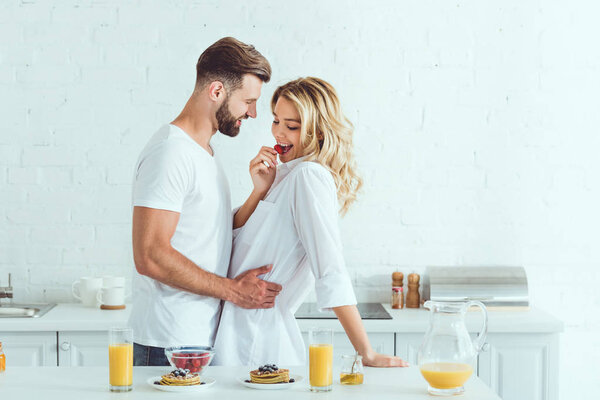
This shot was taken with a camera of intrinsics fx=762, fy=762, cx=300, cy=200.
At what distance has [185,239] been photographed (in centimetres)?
220

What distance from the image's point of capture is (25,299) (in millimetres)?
3359

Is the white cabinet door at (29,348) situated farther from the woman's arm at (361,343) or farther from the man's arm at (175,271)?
the woman's arm at (361,343)

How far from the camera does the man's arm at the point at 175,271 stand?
210 centimetres

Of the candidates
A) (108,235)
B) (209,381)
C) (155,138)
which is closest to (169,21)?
(108,235)

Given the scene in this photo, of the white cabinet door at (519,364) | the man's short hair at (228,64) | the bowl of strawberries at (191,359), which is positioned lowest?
the white cabinet door at (519,364)

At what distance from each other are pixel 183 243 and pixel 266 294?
28 cm

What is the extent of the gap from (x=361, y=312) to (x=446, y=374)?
1.40 meters

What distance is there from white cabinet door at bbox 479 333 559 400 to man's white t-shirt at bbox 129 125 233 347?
4.17 ft

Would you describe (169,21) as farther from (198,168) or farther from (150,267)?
(150,267)

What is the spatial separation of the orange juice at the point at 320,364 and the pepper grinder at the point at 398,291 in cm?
154

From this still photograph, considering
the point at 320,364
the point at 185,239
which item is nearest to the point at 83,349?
the point at 185,239

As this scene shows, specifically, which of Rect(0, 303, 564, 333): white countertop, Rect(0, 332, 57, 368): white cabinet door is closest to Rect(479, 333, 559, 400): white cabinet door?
Rect(0, 303, 564, 333): white countertop

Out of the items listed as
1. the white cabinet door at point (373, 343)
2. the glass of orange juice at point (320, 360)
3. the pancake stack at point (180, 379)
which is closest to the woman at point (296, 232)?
the glass of orange juice at point (320, 360)

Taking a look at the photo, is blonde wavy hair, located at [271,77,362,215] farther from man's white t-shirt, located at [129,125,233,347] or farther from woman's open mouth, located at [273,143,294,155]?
man's white t-shirt, located at [129,125,233,347]
